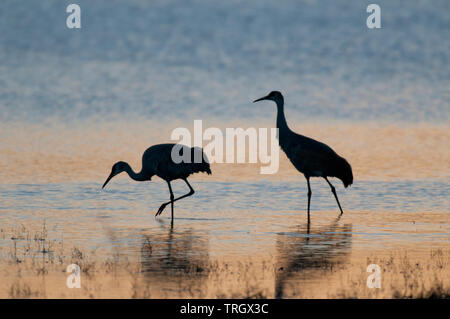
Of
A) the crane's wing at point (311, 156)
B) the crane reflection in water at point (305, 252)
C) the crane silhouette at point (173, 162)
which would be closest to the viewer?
the crane reflection in water at point (305, 252)

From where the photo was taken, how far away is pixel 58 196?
15.4 metres

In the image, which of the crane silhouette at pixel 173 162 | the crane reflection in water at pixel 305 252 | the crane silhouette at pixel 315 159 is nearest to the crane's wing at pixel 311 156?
the crane silhouette at pixel 315 159

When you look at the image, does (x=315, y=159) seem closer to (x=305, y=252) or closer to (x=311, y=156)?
(x=311, y=156)

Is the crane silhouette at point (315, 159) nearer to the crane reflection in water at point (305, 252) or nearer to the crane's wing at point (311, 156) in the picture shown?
the crane's wing at point (311, 156)

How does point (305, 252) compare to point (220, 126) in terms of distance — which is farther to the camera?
point (220, 126)

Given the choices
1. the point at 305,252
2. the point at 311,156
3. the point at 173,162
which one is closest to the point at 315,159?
the point at 311,156

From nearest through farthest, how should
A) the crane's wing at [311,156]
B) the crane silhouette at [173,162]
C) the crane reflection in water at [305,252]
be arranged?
1. the crane reflection in water at [305,252]
2. the crane silhouette at [173,162]
3. the crane's wing at [311,156]

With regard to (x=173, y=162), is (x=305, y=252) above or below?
below

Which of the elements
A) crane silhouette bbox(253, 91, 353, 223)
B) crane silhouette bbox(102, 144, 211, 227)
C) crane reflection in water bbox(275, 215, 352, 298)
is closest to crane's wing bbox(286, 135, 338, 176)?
→ crane silhouette bbox(253, 91, 353, 223)

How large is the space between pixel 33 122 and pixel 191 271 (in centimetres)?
1813

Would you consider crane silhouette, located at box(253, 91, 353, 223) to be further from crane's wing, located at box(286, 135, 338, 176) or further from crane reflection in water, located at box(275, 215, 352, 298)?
crane reflection in water, located at box(275, 215, 352, 298)

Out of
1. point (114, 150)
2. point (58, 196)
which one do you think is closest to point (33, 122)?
point (114, 150)

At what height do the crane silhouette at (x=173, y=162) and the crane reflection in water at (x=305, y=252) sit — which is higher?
the crane silhouette at (x=173, y=162)
